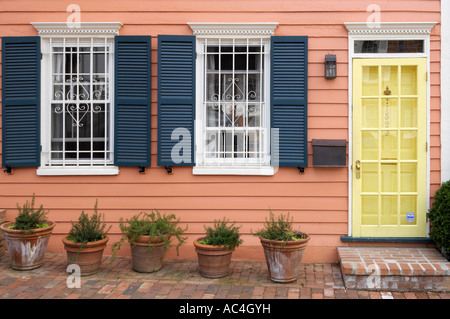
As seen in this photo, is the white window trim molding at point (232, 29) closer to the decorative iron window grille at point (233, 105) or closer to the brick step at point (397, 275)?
the decorative iron window grille at point (233, 105)

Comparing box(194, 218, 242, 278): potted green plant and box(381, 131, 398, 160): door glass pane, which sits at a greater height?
box(381, 131, 398, 160): door glass pane

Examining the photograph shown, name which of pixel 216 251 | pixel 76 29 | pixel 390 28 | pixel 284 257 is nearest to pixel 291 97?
pixel 390 28

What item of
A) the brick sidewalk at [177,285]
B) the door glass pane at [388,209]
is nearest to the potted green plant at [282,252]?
the brick sidewalk at [177,285]

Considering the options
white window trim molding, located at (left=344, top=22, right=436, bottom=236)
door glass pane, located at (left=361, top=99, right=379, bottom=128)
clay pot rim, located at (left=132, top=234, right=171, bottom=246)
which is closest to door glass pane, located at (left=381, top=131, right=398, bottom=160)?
door glass pane, located at (left=361, top=99, right=379, bottom=128)

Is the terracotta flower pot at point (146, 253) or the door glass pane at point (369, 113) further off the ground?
the door glass pane at point (369, 113)

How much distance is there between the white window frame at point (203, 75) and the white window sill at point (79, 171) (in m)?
1.04

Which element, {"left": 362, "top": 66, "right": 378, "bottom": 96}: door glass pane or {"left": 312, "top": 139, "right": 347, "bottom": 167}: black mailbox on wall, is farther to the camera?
{"left": 362, "top": 66, "right": 378, "bottom": 96}: door glass pane

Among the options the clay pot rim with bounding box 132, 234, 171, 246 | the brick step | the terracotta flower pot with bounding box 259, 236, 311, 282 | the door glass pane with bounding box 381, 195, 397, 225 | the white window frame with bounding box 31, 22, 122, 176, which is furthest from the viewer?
the white window frame with bounding box 31, 22, 122, 176

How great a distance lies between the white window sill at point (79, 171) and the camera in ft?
18.6

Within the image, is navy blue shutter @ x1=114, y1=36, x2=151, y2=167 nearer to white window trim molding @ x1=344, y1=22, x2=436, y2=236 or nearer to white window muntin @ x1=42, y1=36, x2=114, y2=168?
white window muntin @ x1=42, y1=36, x2=114, y2=168

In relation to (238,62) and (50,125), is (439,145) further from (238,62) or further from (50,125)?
(50,125)

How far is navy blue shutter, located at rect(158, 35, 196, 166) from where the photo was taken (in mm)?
5609

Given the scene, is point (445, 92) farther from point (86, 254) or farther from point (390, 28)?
point (86, 254)

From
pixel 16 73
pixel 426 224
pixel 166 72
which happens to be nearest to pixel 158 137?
pixel 166 72
